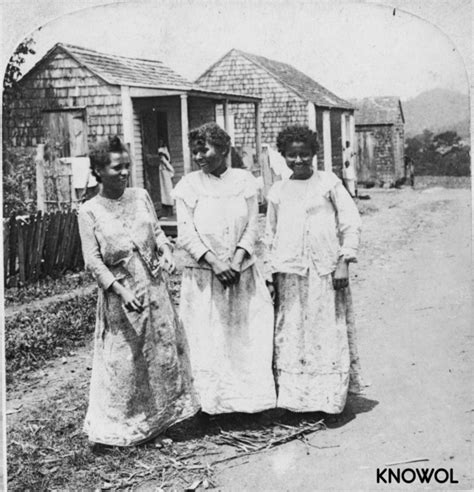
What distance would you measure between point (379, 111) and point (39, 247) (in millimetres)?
22013

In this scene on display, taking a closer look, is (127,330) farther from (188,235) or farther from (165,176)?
(165,176)

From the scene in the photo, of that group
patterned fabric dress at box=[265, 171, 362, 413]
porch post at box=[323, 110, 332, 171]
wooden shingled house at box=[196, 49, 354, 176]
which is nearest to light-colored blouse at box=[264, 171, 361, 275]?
patterned fabric dress at box=[265, 171, 362, 413]

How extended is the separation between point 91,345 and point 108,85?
7817mm

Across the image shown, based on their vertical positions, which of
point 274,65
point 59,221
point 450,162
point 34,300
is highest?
point 274,65

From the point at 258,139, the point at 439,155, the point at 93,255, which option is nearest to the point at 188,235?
the point at 93,255

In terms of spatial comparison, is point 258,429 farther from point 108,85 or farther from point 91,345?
point 108,85

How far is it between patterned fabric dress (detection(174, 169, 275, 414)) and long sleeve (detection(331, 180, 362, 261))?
0.55m

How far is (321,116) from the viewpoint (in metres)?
21.6

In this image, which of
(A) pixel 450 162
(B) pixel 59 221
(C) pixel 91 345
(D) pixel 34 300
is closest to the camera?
(C) pixel 91 345

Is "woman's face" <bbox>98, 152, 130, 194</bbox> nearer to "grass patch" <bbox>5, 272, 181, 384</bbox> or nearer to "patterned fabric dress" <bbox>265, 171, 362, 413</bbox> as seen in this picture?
"patterned fabric dress" <bbox>265, 171, 362, 413</bbox>

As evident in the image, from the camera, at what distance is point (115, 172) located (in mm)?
3666

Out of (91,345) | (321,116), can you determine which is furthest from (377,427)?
(321,116)

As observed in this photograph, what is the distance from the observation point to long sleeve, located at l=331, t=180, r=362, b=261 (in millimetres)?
3979

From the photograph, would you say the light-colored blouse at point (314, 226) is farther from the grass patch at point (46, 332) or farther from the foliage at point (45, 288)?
the foliage at point (45, 288)
